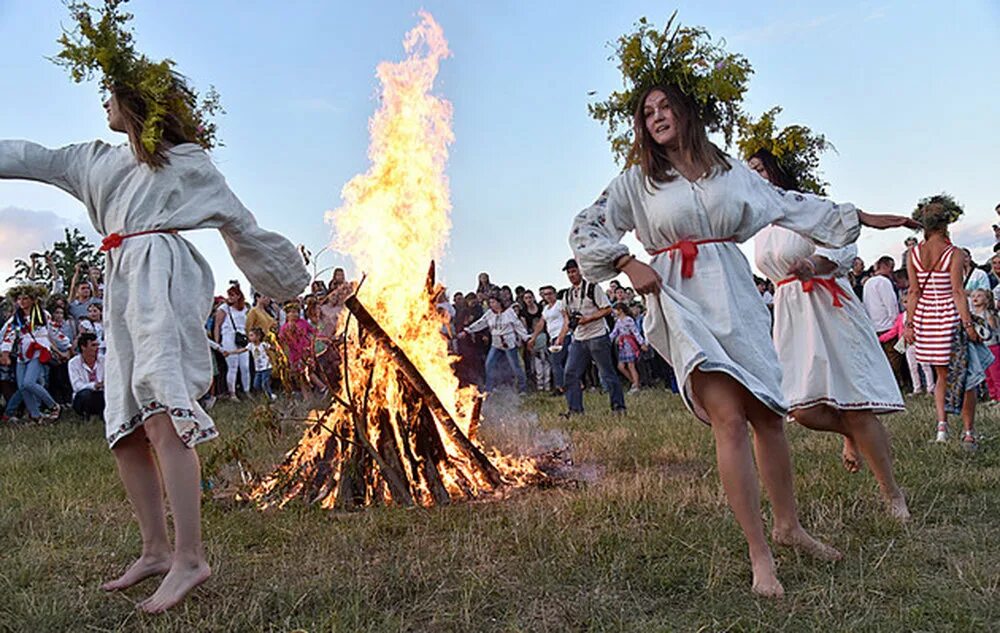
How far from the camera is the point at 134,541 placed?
14.9 ft

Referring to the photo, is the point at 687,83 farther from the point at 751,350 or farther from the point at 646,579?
the point at 646,579

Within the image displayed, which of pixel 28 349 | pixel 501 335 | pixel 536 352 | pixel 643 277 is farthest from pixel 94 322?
pixel 643 277

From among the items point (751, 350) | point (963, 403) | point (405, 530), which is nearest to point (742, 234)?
point (751, 350)

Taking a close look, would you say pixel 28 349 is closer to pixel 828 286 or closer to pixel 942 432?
pixel 828 286

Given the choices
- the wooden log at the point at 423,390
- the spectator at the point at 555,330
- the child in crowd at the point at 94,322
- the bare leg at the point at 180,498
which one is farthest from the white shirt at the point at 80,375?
the bare leg at the point at 180,498

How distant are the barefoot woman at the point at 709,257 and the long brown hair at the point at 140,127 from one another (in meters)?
1.80

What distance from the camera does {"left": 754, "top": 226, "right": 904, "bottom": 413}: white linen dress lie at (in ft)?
15.9

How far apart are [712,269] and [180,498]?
2367 mm

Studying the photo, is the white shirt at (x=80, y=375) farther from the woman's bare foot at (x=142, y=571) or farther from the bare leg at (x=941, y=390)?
the bare leg at (x=941, y=390)

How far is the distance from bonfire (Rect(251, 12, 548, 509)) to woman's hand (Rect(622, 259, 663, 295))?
2267 mm

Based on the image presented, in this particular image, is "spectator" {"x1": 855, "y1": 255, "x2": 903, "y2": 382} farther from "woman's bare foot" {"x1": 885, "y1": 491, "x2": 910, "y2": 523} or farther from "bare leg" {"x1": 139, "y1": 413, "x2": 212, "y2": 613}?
"bare leg" {"x1": 139, "y1": 413, "x2": 212, "y2": 613}

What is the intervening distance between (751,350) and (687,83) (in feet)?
4.14

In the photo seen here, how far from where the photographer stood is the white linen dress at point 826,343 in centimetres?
484

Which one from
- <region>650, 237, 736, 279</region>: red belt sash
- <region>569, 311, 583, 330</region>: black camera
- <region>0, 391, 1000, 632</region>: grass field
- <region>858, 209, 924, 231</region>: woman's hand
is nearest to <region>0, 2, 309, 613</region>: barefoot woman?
<region>0, 391, 1000, 632</region>: grass field
